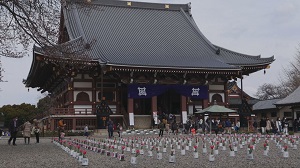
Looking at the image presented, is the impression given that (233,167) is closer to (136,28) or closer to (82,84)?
(82,84)

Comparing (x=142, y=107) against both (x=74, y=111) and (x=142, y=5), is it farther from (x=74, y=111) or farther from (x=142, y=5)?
(x=142, y=5)

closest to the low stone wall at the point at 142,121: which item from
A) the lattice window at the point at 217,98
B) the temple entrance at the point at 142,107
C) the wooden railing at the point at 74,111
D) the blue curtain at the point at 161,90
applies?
the temple entrance at the point at 142,107

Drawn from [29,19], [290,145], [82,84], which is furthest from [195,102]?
[29,19]

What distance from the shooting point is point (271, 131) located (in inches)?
1180

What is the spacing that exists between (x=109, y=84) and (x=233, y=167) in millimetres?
24876

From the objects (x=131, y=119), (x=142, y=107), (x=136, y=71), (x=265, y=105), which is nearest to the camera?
(x=131, y=119)

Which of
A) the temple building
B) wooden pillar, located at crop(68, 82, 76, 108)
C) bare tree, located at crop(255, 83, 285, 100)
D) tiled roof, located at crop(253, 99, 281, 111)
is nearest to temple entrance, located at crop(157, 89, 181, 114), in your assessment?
the temple building

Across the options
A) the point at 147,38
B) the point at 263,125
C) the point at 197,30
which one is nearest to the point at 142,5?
the point at 147,38

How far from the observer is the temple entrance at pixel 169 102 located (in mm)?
36812

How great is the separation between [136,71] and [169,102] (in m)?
6.04

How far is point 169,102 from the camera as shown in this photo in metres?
37.3

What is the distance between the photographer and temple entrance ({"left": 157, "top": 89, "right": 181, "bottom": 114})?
3681 cm

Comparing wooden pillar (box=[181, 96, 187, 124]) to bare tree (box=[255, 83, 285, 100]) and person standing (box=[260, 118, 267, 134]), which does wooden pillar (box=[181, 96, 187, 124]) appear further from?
bare tree (box=[255, 83, 285, 100])

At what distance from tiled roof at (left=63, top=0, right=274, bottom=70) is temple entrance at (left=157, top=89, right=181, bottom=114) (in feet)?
12.9
